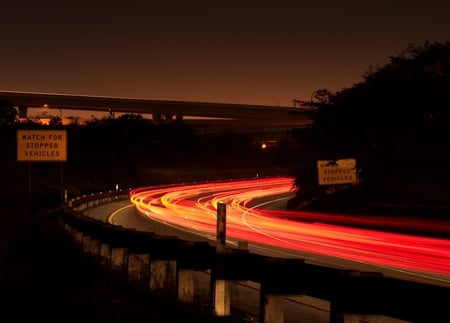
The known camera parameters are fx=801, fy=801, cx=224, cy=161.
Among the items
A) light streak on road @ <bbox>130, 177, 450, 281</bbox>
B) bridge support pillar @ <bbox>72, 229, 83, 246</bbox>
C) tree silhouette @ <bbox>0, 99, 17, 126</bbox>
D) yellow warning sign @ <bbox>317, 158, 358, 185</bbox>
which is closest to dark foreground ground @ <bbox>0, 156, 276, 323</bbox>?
bridge support pillar @ <bbox>72, 229, 83, 246</bbox>

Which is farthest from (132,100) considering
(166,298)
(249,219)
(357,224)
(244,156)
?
(166,298)

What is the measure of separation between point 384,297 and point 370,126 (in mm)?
26866

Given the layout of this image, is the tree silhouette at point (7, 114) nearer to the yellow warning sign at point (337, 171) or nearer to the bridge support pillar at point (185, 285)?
the yellow warning sign at point (337, 171)

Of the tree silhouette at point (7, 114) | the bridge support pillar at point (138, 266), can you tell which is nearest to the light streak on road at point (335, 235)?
the bridge support pillar at point (138, 266)

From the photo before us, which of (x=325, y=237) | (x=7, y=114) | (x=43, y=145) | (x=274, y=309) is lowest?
(x=325, y=237)

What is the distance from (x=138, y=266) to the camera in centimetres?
1221

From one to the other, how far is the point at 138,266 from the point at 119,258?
4.39 ft

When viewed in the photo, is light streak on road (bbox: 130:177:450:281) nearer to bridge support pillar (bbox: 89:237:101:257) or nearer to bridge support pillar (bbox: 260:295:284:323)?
bridge support pillar (bbox: 89:237:101:257)

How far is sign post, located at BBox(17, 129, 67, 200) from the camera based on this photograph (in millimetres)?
34250

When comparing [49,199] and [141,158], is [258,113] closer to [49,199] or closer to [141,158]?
[141,158]

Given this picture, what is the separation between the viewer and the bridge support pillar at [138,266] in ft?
39.3

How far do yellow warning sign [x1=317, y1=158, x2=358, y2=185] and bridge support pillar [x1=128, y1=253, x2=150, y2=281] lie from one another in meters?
21.2

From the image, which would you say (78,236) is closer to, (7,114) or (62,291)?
(62,291)

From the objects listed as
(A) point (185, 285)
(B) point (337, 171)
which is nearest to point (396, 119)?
(B) point (337, 171)
